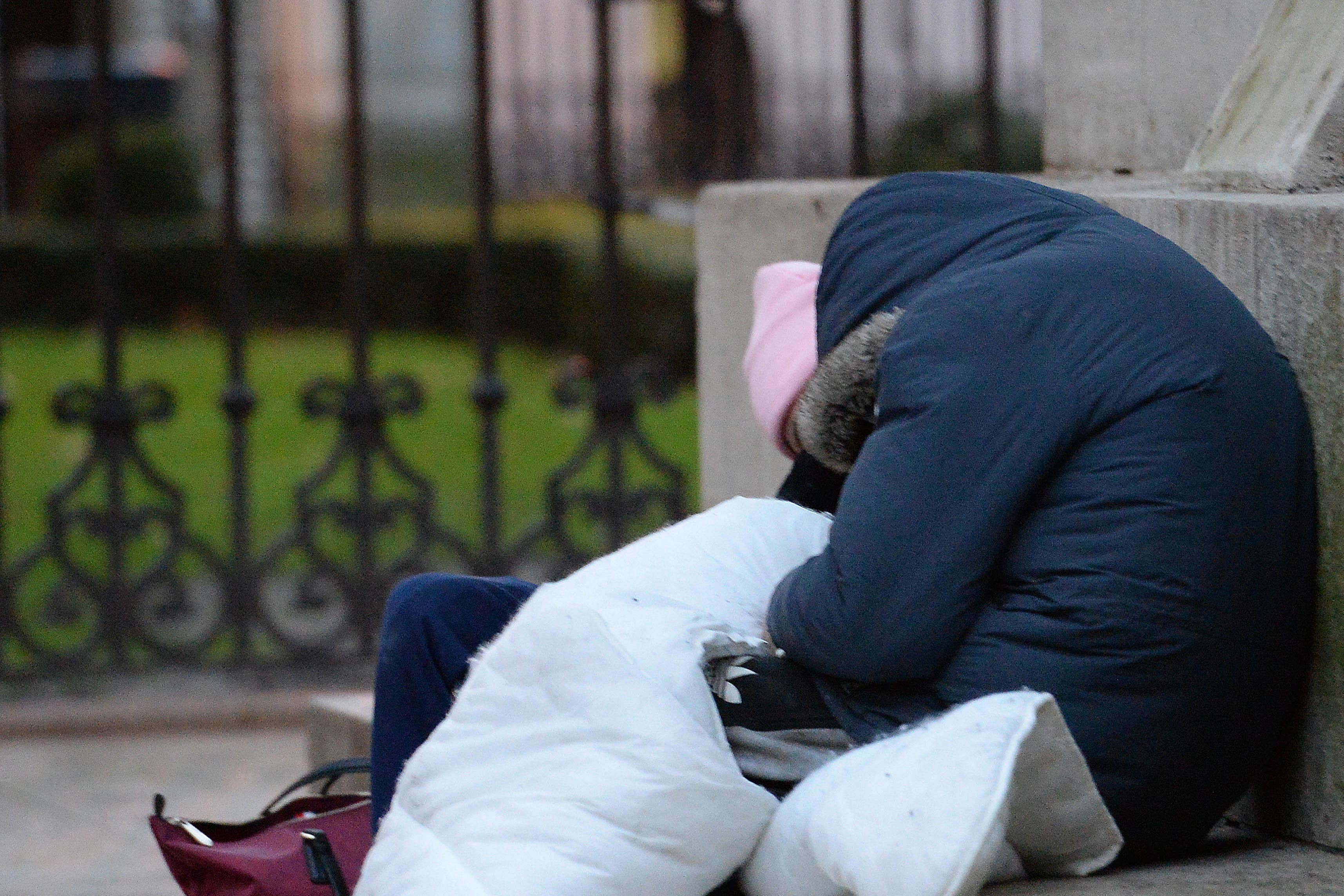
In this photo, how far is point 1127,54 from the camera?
3.37 m

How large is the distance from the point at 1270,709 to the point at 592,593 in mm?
797

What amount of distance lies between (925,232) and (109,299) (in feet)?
10.00

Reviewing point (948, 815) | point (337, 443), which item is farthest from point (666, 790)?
point (337, 443)

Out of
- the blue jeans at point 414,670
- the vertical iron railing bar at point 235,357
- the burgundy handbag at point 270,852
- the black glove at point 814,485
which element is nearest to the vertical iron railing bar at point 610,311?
the vertical iron railing bar at point 235,357

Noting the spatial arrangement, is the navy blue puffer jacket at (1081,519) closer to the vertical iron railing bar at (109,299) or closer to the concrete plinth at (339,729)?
the concrete plinth at (339,729)

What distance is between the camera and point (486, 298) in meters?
4.68

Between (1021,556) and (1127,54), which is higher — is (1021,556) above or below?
below

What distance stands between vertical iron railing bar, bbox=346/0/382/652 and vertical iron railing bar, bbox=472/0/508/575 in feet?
0.96

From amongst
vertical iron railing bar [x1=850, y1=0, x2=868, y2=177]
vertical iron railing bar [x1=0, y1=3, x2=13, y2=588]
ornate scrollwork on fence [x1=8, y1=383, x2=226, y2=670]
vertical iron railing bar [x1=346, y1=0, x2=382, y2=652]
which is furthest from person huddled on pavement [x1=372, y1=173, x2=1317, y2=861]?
vertical iron railing bar [x1=0, y1=3, x2=13, y2=588]

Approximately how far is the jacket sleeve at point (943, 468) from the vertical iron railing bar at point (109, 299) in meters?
3.11

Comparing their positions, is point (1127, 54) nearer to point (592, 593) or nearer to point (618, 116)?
point (592, 593)

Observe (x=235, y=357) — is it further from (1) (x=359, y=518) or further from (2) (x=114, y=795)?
(2) (x=114, y=795)

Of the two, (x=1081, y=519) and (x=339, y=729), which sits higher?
(x=1081, y=519)

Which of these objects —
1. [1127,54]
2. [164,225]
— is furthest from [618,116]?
[1127,54]
